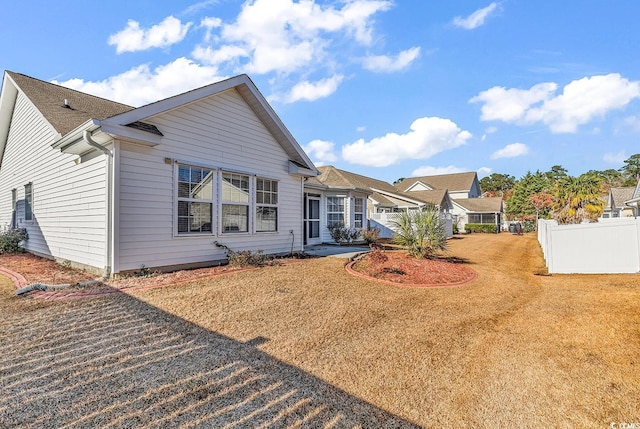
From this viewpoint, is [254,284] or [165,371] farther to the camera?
[254,284]

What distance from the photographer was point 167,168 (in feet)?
24.8

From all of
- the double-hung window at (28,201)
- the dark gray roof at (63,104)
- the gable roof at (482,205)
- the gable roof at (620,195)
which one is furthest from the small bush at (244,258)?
the gable roof at (482,205)

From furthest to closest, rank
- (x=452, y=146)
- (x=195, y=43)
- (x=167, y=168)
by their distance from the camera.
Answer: (x=452, y=146) < (x=195, y=43) < (x=167, y=168)

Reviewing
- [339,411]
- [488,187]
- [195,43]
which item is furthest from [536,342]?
[488,187]

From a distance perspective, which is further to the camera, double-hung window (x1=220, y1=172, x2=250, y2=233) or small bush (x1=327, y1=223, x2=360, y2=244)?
small bush (x1=327, y1=223, x2=360, y2=244)

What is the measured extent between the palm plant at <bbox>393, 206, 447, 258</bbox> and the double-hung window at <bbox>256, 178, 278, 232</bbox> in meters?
4.38

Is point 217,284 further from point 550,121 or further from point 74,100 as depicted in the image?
point 550,121

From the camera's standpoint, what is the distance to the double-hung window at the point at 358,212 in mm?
17144

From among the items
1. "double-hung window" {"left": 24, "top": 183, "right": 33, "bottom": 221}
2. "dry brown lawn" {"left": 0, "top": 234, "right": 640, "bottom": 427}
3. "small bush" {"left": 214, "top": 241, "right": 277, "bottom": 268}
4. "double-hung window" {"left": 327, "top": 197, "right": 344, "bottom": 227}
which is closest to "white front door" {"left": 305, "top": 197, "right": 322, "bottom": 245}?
"double-hung window" {"left": 327, "top": 197, "right": 344, "bottom": 227}

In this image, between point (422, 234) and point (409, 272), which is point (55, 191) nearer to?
point (409, 272)

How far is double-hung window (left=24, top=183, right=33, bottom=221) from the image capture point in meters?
11.4

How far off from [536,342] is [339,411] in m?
3.05

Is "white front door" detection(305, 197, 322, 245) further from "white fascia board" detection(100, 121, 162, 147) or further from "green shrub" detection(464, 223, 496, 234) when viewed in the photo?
"green shrub" detection(464, 223, 496, 234)

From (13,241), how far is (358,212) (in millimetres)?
15254
